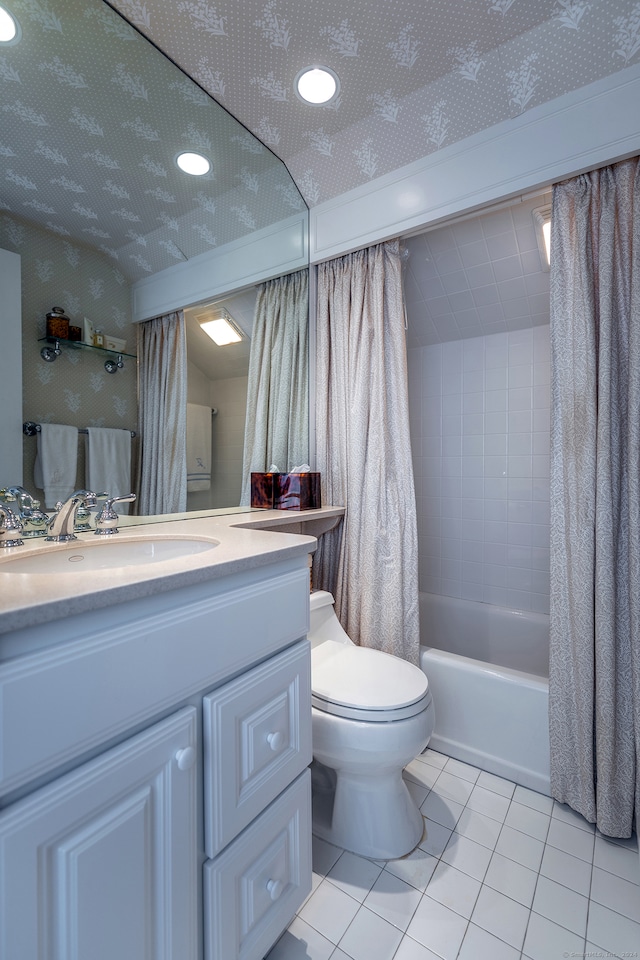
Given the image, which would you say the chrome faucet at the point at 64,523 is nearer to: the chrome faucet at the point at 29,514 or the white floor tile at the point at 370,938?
the chrome faucet at the point at 29,514

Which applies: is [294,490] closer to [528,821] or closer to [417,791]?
[417,791]

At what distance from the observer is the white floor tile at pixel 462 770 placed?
63.7 inches

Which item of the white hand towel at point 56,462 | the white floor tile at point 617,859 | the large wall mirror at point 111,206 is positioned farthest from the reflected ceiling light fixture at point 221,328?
the white floor tile at point 617,859

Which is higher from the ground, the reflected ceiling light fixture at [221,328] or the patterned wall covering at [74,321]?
the reflected ceiling light fixture at [221,328]

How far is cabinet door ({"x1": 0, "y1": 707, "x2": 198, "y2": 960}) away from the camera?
534mm

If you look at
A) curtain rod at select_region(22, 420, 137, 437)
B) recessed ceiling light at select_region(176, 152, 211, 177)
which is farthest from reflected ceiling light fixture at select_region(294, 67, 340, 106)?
curtain rod at select_region(22, 420, 137, 437)

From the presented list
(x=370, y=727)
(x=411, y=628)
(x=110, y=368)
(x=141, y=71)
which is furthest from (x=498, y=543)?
(x=141, y=71)

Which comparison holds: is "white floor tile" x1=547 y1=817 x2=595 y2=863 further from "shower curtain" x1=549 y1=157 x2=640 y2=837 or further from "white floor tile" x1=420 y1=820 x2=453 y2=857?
"white floor tile" x1=420 y1=820 x2=453 y2=857

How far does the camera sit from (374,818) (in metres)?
1.30

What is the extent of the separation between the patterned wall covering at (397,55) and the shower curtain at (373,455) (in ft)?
1.46

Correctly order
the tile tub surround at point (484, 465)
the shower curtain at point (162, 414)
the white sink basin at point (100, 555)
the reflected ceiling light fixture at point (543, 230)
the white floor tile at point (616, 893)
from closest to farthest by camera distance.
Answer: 1. the white sink basin at point (100, 555)
2. the white floor tile at point (616, 893)
3. the shower curtain at point (162, 414)
4. the reflected ceiling light fixture at point (543, 230)
5. the tile tub surround at point (484, 465)

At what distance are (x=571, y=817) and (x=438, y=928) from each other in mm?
614

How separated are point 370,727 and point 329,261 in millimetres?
1815

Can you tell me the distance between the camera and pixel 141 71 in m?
1.33
